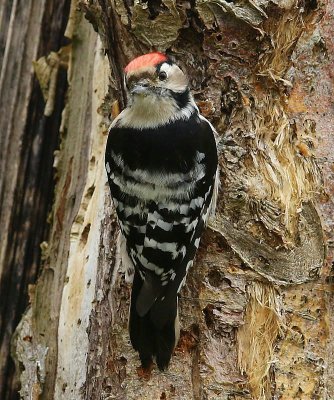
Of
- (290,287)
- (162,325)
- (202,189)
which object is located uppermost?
(202,189)

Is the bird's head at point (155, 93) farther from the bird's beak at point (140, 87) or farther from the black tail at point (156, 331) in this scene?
the black tail at point (156, 331)

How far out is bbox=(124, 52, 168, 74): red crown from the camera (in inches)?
121

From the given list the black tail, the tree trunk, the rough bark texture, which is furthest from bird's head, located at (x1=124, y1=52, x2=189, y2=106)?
the rough bark texture

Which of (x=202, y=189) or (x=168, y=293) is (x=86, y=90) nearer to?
(x=202, y=189)

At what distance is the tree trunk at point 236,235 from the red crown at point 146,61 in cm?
25

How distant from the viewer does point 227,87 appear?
11.1 ft

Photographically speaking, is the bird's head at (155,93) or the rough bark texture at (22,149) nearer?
the bird's head at (155,93)

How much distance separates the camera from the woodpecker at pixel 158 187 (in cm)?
316

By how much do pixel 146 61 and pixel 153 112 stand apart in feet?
0.95

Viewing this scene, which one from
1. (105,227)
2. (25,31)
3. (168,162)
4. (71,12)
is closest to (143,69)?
(168,162)

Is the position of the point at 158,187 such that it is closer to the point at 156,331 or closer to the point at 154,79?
the point at 154,79

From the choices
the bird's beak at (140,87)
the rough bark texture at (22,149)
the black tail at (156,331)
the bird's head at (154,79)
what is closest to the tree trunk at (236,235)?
the black tail at (156,331)

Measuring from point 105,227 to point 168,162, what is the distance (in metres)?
0.42

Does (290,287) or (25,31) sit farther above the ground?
(25,31)
